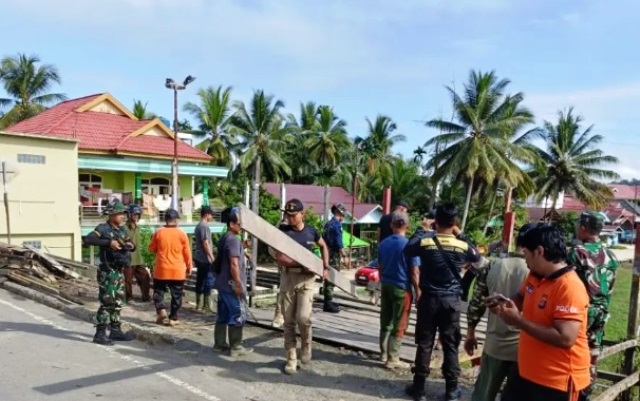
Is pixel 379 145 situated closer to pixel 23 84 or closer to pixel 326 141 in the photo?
pixel 326 141

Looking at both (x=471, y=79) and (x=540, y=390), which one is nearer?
(x=540, y=390)

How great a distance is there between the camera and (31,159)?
69.8 feet

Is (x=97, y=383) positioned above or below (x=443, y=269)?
below

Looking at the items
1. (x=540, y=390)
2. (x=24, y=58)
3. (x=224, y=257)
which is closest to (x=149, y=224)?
(x=24, y=58)

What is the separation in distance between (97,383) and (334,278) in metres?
2.65

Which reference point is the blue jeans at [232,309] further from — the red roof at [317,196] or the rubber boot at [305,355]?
the red roof at [317,196]

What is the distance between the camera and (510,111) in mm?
36375

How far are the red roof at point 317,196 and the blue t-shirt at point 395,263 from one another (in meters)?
30.2

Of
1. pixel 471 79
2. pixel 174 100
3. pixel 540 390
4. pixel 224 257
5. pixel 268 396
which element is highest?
pixel 471 79

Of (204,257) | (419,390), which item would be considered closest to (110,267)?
(204,257)

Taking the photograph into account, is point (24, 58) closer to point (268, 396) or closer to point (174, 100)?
point (174, 100)

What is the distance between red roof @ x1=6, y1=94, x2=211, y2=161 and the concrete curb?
55.5 feet

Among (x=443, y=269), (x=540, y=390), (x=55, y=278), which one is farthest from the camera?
(x=55, y=278)

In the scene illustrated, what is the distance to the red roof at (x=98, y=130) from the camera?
2623 centimetres
